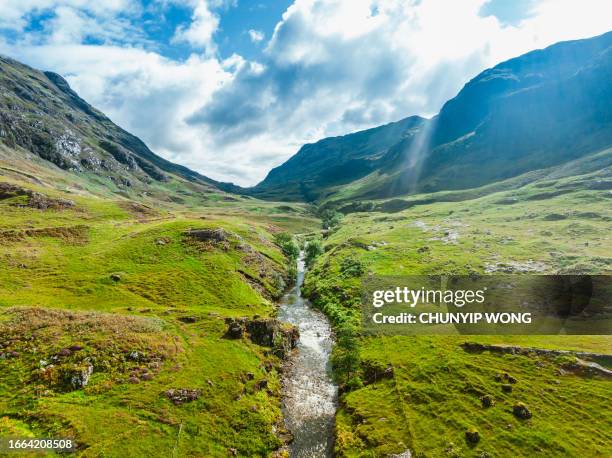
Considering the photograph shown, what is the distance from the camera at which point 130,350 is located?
51375 mm

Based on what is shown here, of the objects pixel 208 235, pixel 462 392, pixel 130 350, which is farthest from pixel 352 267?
pixel 130 350

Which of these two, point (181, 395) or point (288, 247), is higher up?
point (288, 247)

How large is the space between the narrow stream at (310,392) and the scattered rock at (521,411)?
84.3 ft

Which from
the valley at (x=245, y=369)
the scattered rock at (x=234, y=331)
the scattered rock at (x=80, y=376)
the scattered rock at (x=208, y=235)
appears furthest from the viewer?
the scattered rock at (x=208, y=235)

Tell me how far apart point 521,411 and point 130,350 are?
5810 cm

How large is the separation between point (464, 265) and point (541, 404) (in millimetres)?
64002

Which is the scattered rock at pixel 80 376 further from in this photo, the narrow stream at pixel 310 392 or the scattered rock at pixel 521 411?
the scattered rock at pixel 521 411

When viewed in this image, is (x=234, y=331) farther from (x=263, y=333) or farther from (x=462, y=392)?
(x=462, y=392)

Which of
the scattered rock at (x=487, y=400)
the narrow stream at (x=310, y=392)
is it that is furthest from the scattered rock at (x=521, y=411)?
the narrow stream at (x=310, y=392)

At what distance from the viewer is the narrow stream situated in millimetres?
45562

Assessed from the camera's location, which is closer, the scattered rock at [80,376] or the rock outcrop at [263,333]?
the scattered rock at [80,376]

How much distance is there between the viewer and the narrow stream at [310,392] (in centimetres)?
4556

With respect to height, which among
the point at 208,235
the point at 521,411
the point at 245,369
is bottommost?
the point at 521,411

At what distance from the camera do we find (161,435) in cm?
4000
